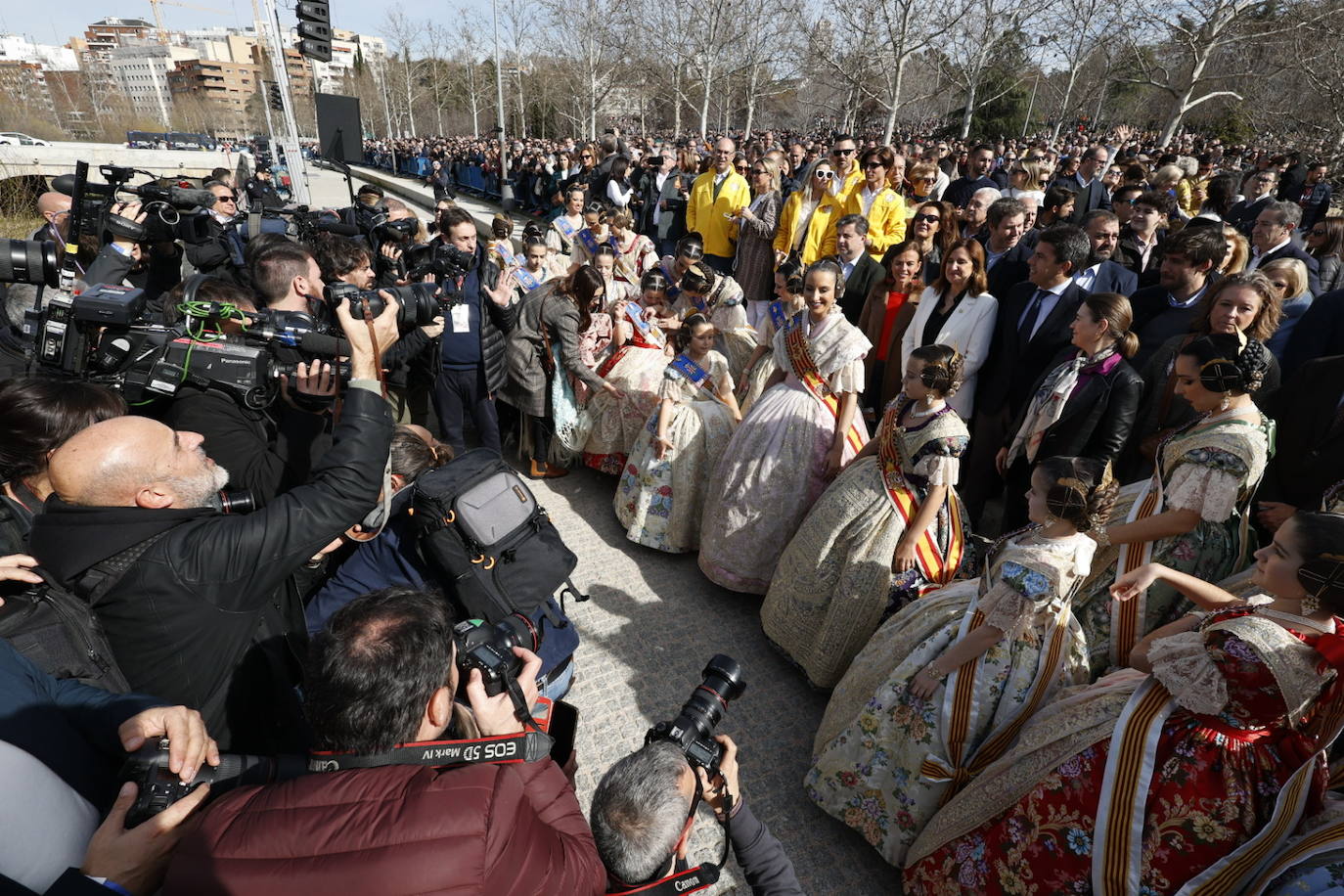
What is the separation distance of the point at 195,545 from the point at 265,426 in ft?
3.77

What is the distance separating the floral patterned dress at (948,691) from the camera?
6.36ft

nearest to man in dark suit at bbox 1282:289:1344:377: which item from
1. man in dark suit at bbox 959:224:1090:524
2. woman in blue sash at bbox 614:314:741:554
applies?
man in dark suit at bbox 959:224:1090:524

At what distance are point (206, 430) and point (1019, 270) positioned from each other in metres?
4.80

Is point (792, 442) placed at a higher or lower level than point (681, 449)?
higher

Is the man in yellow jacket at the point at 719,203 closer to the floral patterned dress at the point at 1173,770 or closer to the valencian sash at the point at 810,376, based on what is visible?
the valencian sash at the point at 810,376

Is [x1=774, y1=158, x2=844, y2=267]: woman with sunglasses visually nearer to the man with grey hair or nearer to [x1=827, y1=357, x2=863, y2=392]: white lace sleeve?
[x1=827, y1=357, x2=863, y2=392]: white lace sleeve

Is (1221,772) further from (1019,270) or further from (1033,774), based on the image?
(1019,270)

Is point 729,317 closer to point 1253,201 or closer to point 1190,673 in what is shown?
point 1190,673

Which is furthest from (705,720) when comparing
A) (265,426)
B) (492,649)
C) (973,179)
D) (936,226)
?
(973,179)

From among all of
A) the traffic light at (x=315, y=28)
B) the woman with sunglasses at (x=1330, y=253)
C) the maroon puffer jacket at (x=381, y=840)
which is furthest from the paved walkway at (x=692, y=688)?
the traffic light at (x=315, y=28)

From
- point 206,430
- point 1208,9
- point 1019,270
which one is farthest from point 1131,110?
point 206,430

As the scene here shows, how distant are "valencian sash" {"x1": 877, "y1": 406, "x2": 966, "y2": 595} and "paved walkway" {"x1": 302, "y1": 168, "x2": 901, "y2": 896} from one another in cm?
78

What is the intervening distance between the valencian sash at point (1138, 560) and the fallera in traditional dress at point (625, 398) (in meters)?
2.66

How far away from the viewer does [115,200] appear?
11.0ft
